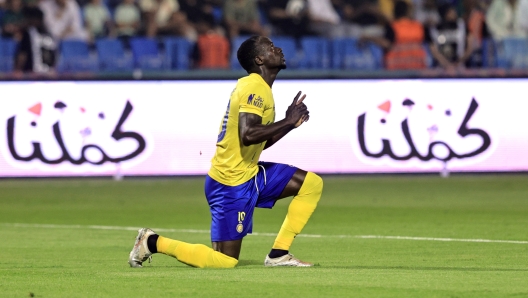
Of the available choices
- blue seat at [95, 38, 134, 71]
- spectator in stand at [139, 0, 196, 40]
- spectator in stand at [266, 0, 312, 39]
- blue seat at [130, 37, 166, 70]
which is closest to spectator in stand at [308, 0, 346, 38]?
spectator in stand at [266, 0, 312, 39]

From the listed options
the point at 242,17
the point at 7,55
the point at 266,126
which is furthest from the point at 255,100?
the point at 242,17

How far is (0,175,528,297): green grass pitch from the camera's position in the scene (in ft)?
25.1

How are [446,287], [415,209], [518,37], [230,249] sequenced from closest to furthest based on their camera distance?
[446,287] → [230,249] → [415,209] → [518,37]

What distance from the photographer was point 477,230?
490 inches

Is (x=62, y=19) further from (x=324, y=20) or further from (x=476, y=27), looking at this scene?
(x=476, y=27)

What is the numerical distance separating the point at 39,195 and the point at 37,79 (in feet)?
6.10

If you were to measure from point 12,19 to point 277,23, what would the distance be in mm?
4995

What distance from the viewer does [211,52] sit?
20578 mm

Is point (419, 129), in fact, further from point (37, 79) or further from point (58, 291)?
point (58, 291)

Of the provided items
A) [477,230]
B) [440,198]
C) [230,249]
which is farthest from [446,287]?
[440,198]

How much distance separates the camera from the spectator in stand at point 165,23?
2169cm

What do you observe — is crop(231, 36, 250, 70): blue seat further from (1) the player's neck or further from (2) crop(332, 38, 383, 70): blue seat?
(1) the player's neck

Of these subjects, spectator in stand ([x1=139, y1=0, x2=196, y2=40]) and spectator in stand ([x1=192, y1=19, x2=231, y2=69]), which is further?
spectator in stand ([x1=139, y1=0, x2=196, y2=40])

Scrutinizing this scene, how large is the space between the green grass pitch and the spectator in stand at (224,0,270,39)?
164 inches
